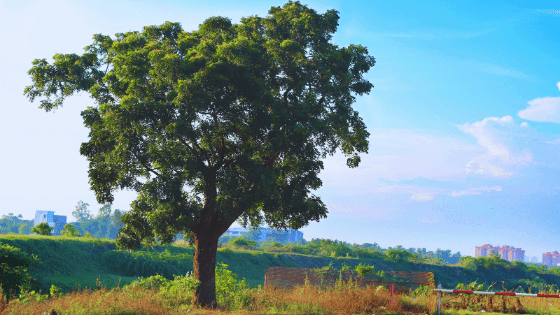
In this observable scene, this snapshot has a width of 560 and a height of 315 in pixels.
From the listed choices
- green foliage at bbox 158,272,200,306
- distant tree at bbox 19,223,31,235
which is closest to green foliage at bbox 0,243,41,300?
green foliage at bbox 158,272,200,306

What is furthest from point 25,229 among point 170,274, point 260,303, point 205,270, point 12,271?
point 260,303

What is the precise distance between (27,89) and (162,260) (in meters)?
18.9

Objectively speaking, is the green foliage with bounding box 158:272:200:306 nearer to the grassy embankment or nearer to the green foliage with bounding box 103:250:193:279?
the grassy embankment

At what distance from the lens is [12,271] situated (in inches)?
530

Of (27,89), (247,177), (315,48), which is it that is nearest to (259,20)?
(315,48)

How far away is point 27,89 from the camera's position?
1633cm

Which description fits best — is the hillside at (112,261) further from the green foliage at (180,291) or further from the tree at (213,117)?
the tree at (213,117)

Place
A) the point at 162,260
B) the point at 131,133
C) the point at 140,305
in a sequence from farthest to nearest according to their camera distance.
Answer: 1. the point at 162,260
2. the point at 131,133
3. the point at 140,305

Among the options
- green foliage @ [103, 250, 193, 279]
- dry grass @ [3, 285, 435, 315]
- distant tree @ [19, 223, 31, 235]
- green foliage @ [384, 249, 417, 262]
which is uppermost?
green foliage @ [384, 249, 417, 262]

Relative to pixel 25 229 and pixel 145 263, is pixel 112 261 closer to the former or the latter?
pixel 145 263

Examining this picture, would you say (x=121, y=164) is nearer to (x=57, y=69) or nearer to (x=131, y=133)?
(x=131, y=133)

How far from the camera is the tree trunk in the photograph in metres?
15.6

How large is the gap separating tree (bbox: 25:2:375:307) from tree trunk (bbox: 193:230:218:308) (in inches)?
1.4

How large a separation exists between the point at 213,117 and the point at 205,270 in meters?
5.52
